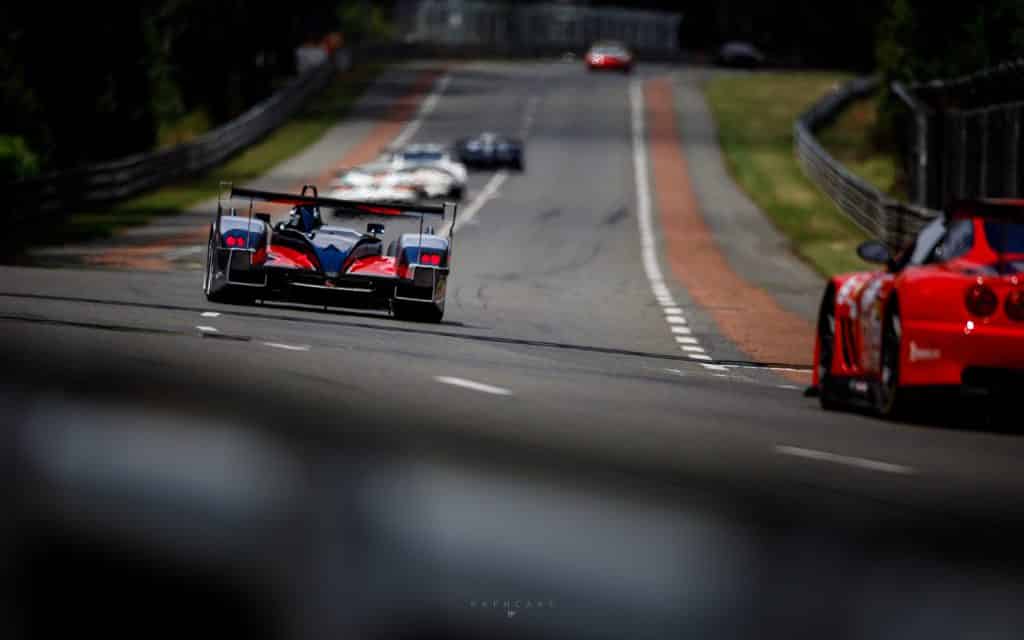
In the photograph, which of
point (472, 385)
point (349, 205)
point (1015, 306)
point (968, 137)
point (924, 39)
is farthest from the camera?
point (924, 39)

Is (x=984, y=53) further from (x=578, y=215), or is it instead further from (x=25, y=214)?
(x=25, y=214)

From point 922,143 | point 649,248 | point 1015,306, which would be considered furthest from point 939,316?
point 922,143

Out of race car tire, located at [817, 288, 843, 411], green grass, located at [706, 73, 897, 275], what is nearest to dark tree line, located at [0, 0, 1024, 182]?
green grass, located at [706, 73, 897, 275]

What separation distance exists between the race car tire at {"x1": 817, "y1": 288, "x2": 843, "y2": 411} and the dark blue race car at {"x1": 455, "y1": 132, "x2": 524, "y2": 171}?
53.0m

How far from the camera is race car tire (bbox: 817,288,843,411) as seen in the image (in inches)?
520

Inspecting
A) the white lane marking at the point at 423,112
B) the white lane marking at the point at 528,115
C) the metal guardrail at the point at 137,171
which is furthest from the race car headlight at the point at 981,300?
the white lane marking at the point at 528,115

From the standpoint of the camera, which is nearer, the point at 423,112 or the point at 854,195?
the point at 854,195

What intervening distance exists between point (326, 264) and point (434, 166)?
34574 mm

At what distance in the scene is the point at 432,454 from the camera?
1002cm

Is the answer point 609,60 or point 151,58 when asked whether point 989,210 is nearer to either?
point 151,58

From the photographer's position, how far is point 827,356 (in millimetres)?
13633

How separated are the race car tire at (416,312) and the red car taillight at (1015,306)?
8.80m

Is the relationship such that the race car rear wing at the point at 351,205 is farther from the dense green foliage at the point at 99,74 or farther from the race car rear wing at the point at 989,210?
the dense green foliage at the point at 99,74

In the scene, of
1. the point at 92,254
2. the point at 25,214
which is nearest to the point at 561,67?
the point at 25,214
